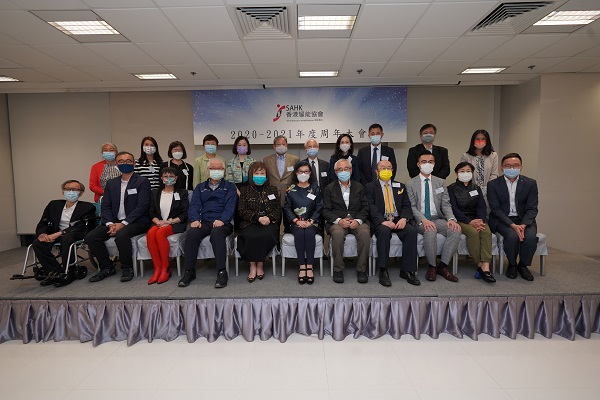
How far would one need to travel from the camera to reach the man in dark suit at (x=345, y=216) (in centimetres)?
344

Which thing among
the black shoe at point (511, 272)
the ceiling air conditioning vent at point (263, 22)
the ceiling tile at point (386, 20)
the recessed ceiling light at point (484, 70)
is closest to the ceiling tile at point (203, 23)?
the ceiling air conditioning vent at point (263, 22)

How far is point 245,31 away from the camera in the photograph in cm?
370

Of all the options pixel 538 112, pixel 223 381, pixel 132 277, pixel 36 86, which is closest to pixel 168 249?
pixel 132 277

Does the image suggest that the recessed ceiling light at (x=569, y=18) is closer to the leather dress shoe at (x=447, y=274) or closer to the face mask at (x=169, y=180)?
the leather dress shoe at (x=447, y=274)

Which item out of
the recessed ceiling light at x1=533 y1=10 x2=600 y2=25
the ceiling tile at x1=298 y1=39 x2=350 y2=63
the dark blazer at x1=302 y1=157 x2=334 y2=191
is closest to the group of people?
the dark blazer at x1=302 y1=157 x2=334 y2=191

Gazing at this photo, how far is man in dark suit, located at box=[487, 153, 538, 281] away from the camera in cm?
350

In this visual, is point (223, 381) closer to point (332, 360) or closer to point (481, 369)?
point (332, 360)

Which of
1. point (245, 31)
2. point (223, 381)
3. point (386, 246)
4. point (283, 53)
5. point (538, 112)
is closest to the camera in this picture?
point (223, 381)

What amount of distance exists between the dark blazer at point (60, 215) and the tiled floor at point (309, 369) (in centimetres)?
119

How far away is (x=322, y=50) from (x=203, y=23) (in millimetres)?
1542

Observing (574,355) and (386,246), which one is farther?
(386,246)

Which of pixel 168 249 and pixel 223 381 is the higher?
pixel 168 249

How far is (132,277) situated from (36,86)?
442cm

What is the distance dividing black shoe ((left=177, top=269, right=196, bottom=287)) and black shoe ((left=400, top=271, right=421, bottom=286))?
2233 mm
